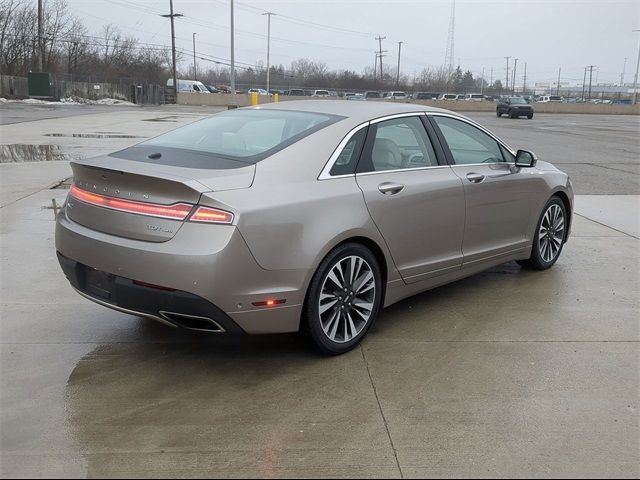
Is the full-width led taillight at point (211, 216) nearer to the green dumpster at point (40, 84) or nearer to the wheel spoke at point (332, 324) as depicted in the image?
the wheel spoke at point (332, 324)

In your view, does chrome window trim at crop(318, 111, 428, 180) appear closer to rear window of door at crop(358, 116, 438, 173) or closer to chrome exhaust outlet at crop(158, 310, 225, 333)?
rear window of door at crop(358, 116, 438, 173)

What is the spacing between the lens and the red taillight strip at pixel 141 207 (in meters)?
3.36

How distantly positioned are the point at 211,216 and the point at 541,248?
3827mm

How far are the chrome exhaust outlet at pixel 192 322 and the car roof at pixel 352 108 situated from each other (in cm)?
179

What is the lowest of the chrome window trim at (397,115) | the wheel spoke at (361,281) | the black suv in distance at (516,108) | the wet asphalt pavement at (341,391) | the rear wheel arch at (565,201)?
the wet asphalt pavement at (341,391)

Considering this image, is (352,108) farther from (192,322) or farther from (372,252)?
(192,322)

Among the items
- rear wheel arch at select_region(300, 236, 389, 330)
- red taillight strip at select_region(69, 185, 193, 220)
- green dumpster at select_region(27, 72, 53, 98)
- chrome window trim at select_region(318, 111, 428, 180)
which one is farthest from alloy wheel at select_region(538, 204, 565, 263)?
green dumpster at select_region(27, 72, 53, 98)

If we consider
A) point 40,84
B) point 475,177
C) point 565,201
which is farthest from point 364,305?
point 40,84

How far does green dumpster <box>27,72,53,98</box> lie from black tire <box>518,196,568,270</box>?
51998 millimetres

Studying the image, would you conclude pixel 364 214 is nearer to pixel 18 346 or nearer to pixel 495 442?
pixel 495 442

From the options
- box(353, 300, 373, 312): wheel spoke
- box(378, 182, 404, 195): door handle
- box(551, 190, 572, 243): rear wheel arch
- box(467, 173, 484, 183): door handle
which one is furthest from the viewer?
box(551, 190, 572, 243): rear wheel arch

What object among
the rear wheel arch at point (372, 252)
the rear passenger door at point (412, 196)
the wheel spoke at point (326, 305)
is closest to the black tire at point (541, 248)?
the rear passenger door at point (412, 196)

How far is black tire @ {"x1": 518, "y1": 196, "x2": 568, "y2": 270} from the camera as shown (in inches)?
229

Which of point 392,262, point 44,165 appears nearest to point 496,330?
point 392,262
